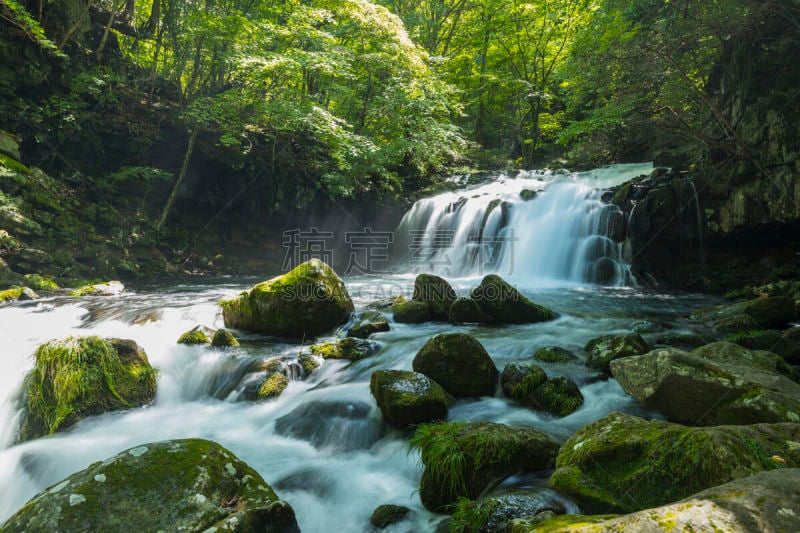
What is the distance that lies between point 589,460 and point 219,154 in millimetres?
15594

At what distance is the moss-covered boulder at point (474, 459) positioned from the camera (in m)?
3.04

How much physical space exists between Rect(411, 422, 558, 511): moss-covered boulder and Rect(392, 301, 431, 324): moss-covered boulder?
4.72 meters

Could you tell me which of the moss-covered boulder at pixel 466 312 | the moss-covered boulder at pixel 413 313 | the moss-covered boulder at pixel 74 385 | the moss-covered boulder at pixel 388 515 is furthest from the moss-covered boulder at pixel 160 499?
the moss-covered boulder at pixel 466 312

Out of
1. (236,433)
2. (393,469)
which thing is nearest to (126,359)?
(236,433)

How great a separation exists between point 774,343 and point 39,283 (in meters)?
14.7

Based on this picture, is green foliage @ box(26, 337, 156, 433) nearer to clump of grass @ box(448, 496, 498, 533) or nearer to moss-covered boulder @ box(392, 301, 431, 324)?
clump of grass @ box(448, 496, 498, 533)

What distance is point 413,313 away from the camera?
8.06 meters

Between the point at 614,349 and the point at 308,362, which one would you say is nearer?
the point at 614,349

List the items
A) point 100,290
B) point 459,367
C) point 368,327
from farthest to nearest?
point 100,290, point 368,327, point 459,367

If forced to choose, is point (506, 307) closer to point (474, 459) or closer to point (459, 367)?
point (459, 367)

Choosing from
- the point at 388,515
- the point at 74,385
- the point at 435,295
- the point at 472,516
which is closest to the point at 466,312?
the point at 435,295

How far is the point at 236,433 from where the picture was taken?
15.5 feet

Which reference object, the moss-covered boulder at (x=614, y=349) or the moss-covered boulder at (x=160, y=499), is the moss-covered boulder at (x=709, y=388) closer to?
the moss-covered boulder at (x=614, y=349)

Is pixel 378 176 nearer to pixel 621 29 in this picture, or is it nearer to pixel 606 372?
pixel 621 29
